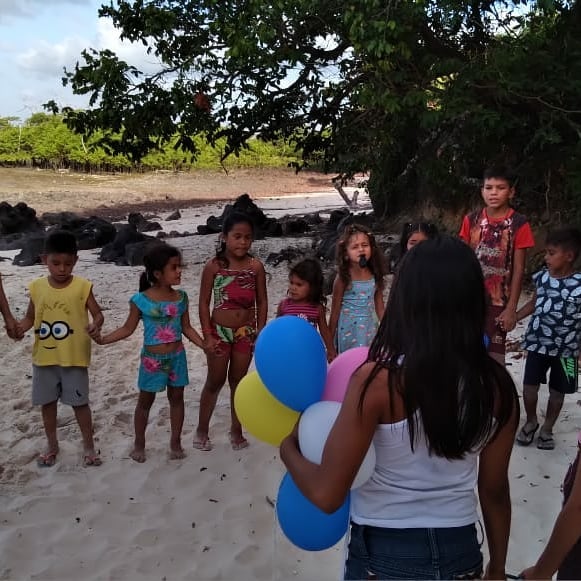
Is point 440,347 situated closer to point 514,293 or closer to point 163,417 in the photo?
point 514,293

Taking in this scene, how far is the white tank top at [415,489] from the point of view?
62.0 inches

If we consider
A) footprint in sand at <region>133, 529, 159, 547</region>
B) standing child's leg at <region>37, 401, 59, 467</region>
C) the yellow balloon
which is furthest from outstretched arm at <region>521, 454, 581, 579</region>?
standing child's leg at <region>37, 401, 59, 467</region>

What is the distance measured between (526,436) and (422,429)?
2.80m

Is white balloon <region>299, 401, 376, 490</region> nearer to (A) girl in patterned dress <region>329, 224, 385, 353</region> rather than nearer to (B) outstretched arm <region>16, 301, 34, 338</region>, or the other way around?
(A) girl in patterned dress <region>329, 224, 385, 353</region>

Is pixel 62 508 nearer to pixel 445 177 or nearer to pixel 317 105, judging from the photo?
pixel 445 177

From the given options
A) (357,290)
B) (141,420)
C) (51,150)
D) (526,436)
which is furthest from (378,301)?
(51,150)

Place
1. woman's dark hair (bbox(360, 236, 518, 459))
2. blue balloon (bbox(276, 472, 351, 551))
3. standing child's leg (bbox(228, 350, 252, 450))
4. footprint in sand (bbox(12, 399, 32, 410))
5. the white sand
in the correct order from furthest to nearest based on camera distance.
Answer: footprint in sand (bbox(12, 399, 32, 410)) → standing child's leg (bbox(228, 350, 252, 450)) → the white sand → blue balloon (bbox(276, 472, 351, 551)) → woman's dark hair (bbox(360, 236, 518, 459))

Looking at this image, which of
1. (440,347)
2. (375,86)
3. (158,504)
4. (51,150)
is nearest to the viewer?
(440,347)

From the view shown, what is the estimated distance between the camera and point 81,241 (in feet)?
43.3

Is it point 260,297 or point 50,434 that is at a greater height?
point 260,297

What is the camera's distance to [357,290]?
3.91 metres

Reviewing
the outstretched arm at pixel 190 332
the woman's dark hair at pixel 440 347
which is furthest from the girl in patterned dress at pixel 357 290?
the woman's dark hair at pixel 440 347

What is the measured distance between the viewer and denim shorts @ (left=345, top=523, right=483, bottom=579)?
5.23 feet

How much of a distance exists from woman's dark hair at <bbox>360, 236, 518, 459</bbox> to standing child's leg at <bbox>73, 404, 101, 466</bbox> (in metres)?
2.83
